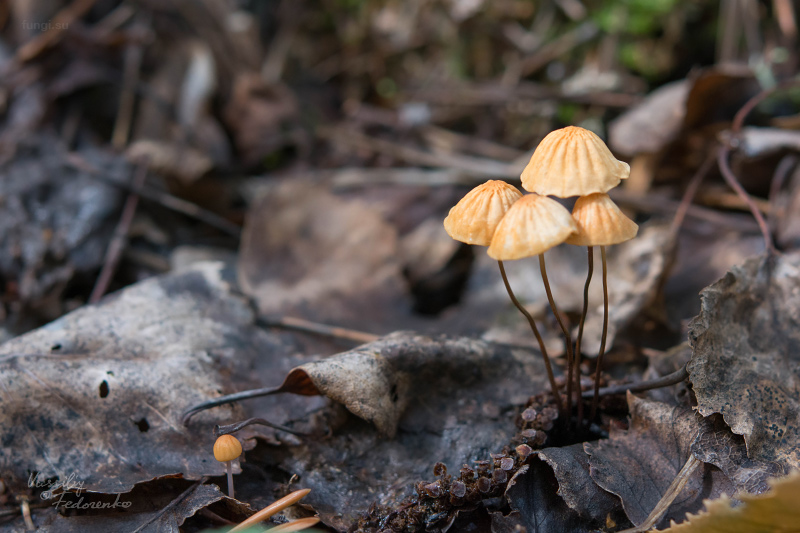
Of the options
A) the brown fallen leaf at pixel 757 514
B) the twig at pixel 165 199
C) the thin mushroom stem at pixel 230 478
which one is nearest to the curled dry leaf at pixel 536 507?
the brown fallen leaf at pixel 757 514

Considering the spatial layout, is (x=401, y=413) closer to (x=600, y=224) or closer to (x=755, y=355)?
(x=600, y=224)

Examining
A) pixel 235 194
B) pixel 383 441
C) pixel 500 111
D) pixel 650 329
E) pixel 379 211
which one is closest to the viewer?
pixel 383 441

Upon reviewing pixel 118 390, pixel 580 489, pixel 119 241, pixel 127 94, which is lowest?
pixel 118 390

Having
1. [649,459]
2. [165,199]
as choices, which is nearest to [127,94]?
[165,199]

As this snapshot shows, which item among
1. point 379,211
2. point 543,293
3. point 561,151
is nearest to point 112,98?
point 379,211

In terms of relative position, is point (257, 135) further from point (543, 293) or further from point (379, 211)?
point (543, 293)

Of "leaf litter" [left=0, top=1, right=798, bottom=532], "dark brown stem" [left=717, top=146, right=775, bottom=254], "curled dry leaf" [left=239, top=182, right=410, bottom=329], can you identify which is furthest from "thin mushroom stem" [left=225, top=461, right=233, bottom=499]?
"dark brown stem" [left=717, top=146, right=775, bottom=254]

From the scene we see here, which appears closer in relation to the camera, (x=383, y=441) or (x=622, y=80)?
(x=383, y=441)
